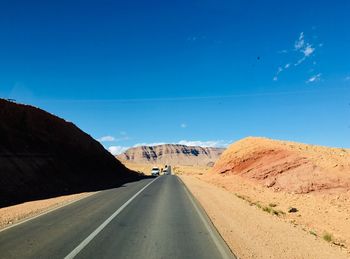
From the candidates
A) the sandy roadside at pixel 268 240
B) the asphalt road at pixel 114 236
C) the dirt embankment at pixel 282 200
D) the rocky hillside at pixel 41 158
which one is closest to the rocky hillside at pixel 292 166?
the dirt embankment at pixel 282 200

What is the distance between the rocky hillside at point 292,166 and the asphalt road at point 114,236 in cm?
1601

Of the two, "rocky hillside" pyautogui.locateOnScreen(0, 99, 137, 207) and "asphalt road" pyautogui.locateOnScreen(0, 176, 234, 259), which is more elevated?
"rocky hillside" pyautogui.locateOnScreen(0, 99, 137, 207)

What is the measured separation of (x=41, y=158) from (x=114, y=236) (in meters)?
32.6

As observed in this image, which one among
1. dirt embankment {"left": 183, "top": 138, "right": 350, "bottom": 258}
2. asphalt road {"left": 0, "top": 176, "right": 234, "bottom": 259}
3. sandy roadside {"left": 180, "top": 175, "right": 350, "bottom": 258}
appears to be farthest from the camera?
dirt embankment {"left": 183, "top": 138, "right": 350, "bottom": 258}

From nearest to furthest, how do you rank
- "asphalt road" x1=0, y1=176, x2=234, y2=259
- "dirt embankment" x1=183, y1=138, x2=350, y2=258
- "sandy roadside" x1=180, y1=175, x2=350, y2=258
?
"asphalt road" x1=0, y1=176, x2=234, y2=259 → "sandy roadside" x1=180, y1=175, x2=350, y2=258 → "dirt embankment" x1=183, y1=138, x2=350, y2=258

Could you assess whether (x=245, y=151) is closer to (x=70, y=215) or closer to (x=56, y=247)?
(x=70, y=215)

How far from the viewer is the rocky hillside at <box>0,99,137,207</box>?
30453 mm

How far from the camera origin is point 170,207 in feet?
62.0

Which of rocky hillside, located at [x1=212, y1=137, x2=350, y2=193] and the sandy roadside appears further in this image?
rocky hillside, located at [x1=212, y1=137, x2=350, y2=193]

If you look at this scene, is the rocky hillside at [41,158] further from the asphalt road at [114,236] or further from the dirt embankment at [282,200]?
the dirt embankment at [282,200]

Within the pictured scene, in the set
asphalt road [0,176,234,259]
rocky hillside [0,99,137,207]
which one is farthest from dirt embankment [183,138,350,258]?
rocky hillside [0,99,137,207]

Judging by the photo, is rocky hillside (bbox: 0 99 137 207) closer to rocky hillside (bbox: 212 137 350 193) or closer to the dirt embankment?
the dirt embankment

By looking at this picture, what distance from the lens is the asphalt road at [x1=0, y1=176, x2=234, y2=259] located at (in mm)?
8883

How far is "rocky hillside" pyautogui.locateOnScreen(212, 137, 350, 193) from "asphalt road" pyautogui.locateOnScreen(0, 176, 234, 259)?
52.5ft
